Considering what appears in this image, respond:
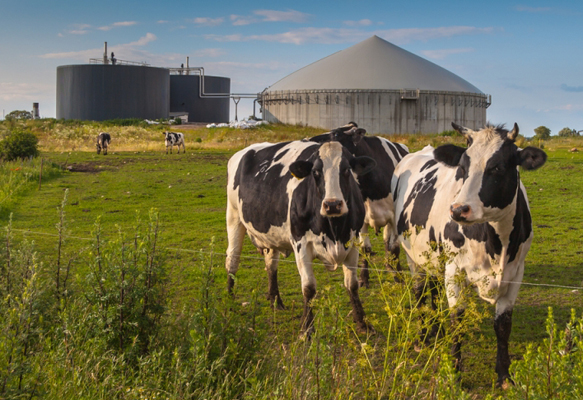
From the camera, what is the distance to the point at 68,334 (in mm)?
4605

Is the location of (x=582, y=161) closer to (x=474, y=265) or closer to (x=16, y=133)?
(x=474, y=265)

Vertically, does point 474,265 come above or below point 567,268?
above

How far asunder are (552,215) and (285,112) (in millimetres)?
42920

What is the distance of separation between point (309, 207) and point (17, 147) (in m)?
19.9

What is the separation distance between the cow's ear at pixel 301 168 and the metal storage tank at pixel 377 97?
45.3m

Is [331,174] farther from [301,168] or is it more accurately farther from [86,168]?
[86,168]

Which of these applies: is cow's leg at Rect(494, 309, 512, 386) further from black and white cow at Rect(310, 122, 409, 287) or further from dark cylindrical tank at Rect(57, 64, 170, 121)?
dark cylindrical tank at Rect(57, 64, 170, 121)

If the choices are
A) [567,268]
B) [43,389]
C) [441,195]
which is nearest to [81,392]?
[43,389]

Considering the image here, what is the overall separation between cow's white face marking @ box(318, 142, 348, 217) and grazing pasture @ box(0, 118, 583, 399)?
0.94m

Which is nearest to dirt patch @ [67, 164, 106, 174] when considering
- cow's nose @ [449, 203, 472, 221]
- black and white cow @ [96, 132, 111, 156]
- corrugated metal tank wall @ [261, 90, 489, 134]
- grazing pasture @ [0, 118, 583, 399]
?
black and white cow @ [96, 132, 111, 156]

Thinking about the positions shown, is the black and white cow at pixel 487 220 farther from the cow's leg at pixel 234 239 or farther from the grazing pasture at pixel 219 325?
the cow's leg at pixel 234 239

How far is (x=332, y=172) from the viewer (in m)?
6.01

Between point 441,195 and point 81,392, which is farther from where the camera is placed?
point 441,195

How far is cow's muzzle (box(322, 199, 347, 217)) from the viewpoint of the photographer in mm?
5699
